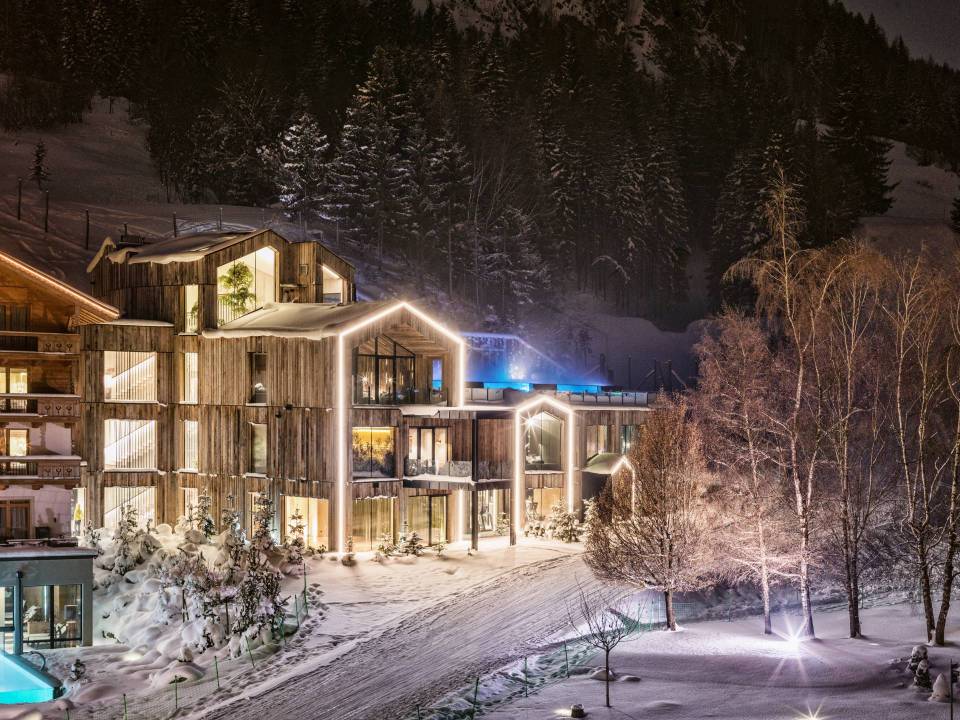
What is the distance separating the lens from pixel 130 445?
42000mm

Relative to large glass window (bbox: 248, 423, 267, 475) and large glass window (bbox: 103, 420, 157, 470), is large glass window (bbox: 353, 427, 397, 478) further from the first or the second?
large glass window (bbox: 103, 420, 157, 470)

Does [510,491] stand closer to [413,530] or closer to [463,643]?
[413,530]

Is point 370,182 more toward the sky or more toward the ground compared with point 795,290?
more toward the sky

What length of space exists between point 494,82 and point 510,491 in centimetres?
5294

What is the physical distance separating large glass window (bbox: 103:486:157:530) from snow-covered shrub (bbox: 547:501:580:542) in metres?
14.2

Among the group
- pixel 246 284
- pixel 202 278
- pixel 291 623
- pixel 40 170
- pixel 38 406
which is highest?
pixel 40 170

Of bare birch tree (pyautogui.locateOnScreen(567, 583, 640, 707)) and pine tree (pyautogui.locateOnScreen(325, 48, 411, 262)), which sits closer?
bare birch tree (pyautogui.locateOnScreen(567, 583, 640, 707))

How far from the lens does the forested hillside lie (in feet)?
241

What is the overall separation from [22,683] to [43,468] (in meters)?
9.08

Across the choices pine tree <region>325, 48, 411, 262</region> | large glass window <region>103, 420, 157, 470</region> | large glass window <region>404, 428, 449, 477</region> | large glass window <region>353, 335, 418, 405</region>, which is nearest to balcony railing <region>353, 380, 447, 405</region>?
large glass window <region>353, 335, 418, 405</region>

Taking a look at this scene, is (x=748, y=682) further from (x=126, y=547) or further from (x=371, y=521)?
(x=126, y=547)

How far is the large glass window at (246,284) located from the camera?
43.0 metres

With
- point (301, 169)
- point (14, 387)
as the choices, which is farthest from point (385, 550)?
point (301, 169)

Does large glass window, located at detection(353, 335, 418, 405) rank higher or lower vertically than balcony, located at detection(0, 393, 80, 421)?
higher
